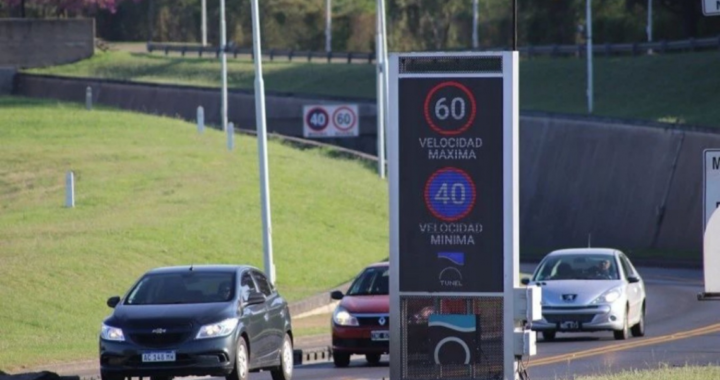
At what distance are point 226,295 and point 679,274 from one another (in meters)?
26.0

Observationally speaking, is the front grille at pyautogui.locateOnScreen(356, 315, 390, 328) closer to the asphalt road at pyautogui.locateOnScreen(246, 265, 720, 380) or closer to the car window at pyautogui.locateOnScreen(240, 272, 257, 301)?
the asphalt road at pyautogui.locateOnScreen(246, 265, 720, 380)

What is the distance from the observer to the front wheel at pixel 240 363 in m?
18.7

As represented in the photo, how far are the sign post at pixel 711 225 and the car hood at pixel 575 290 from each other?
13.4 meters

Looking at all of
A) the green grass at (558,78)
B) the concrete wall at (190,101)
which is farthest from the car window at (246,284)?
the concrete wall at (190,101)

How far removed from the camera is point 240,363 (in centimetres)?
1891

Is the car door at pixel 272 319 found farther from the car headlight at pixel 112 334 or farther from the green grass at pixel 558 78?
the green grass at pixel 558 78

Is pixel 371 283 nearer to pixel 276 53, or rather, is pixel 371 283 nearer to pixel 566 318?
pixel 566 318

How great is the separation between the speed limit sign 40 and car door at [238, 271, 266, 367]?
122 feet

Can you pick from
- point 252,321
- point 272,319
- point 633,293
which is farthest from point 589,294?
point 252,321

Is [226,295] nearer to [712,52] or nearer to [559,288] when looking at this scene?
[559,288]

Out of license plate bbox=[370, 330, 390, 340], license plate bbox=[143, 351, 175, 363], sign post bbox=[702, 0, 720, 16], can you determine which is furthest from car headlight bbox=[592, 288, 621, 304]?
sign post bbox=[702, 0, 720, 16]

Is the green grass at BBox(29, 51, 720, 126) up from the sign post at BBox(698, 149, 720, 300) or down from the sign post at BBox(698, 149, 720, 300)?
down

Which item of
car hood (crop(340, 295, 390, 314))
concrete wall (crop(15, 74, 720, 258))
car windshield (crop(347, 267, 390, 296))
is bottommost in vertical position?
concrete wall (crop(15, 74, 720, 258))

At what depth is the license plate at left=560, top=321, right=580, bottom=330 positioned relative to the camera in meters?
26.1
